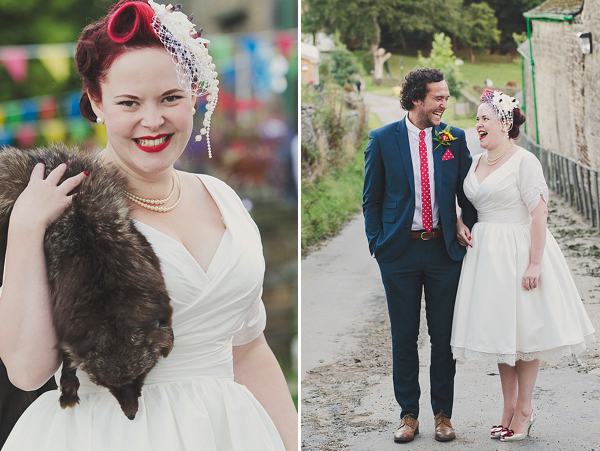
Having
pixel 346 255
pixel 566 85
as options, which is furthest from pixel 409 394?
pixel 566 85

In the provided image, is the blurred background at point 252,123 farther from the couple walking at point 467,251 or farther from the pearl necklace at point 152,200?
the pearl necklace at point 152,200

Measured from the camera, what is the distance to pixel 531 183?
312 cm

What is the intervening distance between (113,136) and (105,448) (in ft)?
2.09

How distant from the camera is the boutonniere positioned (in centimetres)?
320

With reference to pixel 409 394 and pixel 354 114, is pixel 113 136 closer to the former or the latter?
pixel 409 394

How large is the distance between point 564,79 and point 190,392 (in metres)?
9.68

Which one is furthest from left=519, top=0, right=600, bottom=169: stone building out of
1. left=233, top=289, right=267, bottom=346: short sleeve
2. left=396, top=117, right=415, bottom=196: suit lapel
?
left=233, top=289, right=267, bottom=346: short sleeve

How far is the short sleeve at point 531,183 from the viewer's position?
3.11 metres

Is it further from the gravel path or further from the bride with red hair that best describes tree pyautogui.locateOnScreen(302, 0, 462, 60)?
the bride with red hair

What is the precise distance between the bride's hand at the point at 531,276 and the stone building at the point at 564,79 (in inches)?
236

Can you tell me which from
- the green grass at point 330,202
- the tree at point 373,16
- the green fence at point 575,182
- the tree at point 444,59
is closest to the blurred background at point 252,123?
the green grass at point 330,202

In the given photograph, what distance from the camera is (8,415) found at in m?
1.59

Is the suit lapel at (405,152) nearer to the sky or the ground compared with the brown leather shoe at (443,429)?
nearer to the sky

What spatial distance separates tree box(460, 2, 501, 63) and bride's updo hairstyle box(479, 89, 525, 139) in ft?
34.4
